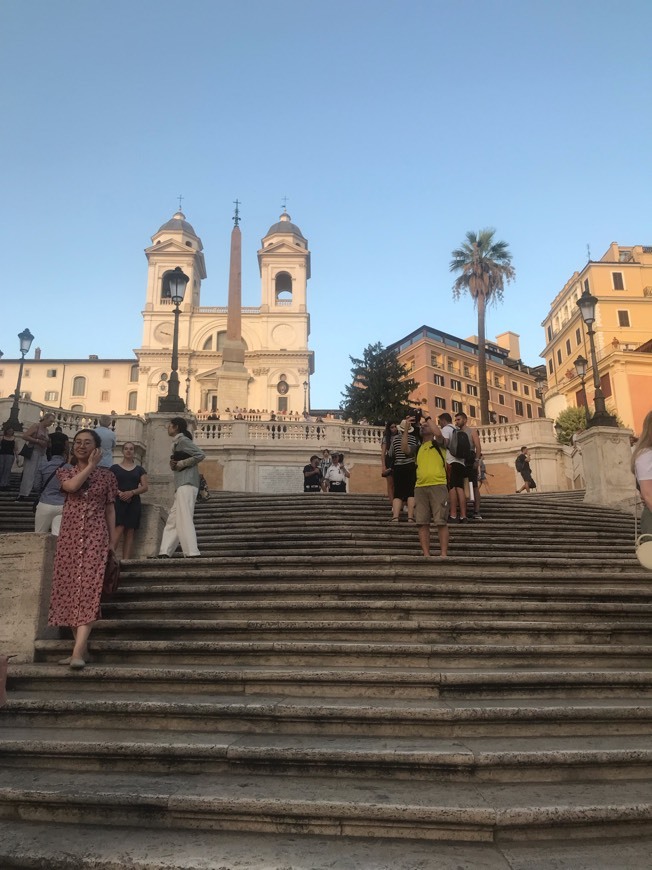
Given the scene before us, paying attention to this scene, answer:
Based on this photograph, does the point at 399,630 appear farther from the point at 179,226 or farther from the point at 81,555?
the point at 179,226

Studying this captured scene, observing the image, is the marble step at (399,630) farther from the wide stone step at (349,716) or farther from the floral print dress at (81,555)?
the wide stone step at (349,716)

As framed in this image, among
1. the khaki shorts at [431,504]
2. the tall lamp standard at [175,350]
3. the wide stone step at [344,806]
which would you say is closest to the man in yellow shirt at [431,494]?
the khaki shorts at [431,504]

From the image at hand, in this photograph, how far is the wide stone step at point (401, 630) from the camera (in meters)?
5.13

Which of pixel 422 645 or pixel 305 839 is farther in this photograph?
pixel 422 645

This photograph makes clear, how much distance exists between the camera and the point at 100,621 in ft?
18.0

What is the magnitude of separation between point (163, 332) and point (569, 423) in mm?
42863

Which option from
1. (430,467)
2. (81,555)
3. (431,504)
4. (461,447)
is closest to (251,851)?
(81,555)

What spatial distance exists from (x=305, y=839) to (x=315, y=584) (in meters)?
3.08

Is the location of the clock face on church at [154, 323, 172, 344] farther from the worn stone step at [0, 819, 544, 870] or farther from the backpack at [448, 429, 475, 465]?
the worn stone step at [0, 819, 544, 870]

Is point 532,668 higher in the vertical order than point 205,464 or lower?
lower

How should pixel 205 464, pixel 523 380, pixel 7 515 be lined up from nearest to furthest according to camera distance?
1. pixel 7 515
2. pixel 205 464
3. pixel 523 380

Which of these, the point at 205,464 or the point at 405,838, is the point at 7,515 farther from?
the point at 205,464

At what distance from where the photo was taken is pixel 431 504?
7277 millimetres

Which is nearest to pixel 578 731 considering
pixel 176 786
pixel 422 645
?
pixel 422 645
